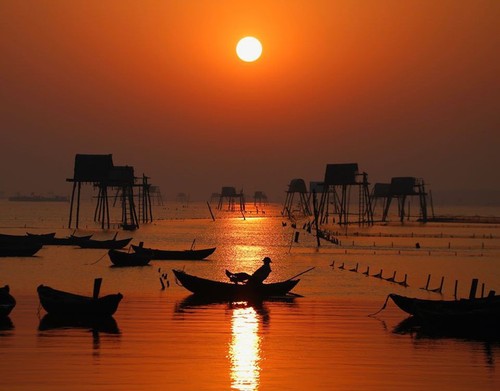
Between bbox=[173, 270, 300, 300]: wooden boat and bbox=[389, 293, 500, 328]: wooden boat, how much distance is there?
8377 millimetres

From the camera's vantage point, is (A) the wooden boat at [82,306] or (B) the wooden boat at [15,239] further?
(B) the wooden boat at [15,239]

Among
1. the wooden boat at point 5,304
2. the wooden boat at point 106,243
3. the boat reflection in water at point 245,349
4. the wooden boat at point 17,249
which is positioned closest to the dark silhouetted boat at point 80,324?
the wooden boat at point 5,304

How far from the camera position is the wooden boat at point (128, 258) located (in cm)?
5559

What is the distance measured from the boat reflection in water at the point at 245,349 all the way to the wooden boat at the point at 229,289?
1570 mm

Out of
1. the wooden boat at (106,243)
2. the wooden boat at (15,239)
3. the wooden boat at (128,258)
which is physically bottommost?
the wooden boat at (128,258)

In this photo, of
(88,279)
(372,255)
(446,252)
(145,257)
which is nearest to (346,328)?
(88,279)

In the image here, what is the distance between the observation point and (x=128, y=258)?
55750 millimetres

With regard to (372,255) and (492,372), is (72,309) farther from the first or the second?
(372,255)

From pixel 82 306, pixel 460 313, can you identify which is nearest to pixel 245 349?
pixel 82 306

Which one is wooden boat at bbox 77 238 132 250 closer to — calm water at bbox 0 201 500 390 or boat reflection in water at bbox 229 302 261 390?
calm water at bbox 0 201 500 390

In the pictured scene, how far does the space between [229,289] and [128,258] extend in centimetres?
2153

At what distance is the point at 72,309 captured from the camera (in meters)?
29.0

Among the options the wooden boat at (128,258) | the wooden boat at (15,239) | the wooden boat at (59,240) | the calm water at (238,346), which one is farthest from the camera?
the wooden boat at (59,240)

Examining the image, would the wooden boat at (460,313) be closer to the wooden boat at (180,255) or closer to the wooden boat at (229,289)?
the wooden boat at (229,289)
